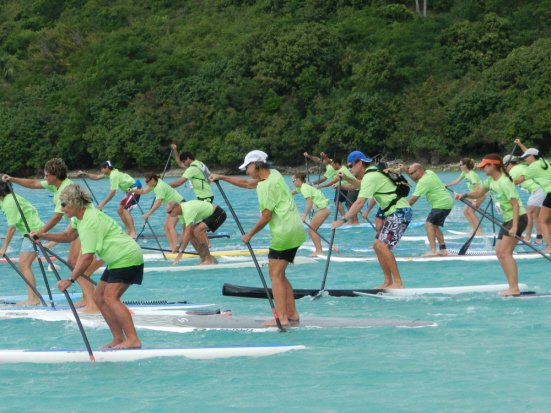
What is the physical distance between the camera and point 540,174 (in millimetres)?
11734

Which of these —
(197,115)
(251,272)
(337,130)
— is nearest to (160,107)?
(197,115)

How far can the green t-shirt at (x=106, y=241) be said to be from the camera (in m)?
5.71

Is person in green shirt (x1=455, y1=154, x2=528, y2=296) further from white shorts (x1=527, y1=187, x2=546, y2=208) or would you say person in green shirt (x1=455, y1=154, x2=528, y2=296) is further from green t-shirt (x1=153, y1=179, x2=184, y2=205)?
green t-shirt (x1=153, y1=179, x2=184, y2=205)

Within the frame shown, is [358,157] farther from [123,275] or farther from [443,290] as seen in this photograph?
[123,275]

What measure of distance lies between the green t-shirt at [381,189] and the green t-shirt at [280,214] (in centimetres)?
198

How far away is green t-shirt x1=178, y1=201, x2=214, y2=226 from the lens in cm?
1130

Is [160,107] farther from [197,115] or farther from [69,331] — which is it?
[69,331]

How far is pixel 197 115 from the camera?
57.6 meters

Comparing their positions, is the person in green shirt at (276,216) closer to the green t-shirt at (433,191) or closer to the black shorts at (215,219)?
the black shorts at (215,219)

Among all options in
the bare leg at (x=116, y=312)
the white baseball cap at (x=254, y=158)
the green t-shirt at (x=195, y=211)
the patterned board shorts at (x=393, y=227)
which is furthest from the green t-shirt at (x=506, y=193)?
the green t-shirt at (x=195, y=211)

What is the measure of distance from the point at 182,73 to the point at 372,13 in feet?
60.5

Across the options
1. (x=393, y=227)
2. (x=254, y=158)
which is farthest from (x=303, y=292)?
(x=254, y=158)

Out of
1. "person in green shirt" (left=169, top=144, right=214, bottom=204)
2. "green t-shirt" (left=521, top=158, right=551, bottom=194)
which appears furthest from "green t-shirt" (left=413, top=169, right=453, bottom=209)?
"person in green shirt" (left=169, top=144, right=214, bottom=204)

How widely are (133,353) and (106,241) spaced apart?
1.03 m
